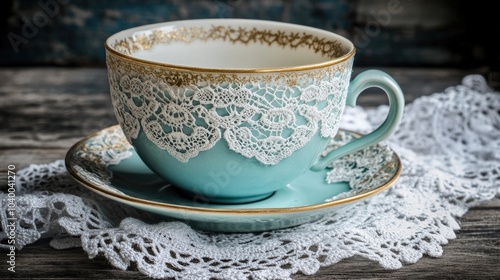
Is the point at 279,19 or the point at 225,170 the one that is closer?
the point at 225,170

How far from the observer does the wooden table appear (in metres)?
0.68

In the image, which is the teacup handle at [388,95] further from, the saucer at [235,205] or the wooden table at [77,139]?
the wooden table at [77,139]

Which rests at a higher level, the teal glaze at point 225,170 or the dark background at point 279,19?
the teal glaze at point 225,170

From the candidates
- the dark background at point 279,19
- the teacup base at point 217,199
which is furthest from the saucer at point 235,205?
the dark background at point 279,19

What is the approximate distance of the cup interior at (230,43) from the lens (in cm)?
92

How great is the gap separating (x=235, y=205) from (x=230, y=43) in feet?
0.87

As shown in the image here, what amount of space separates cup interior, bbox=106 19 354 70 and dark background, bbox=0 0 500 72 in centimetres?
65

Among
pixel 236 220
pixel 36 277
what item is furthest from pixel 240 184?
pixel 36 277

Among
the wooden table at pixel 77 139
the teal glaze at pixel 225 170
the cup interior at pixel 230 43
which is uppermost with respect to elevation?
the cup interior at pixel 230 43

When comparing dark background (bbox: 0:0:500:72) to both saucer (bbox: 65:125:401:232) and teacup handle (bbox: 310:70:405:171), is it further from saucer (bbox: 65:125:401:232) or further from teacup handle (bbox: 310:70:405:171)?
teacup handle (bbox: 310:70:405:171)

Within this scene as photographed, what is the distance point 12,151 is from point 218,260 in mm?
482

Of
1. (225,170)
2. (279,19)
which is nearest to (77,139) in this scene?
(225,170)

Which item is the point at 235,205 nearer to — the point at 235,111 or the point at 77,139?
the point at 235,111

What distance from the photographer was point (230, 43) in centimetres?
95
